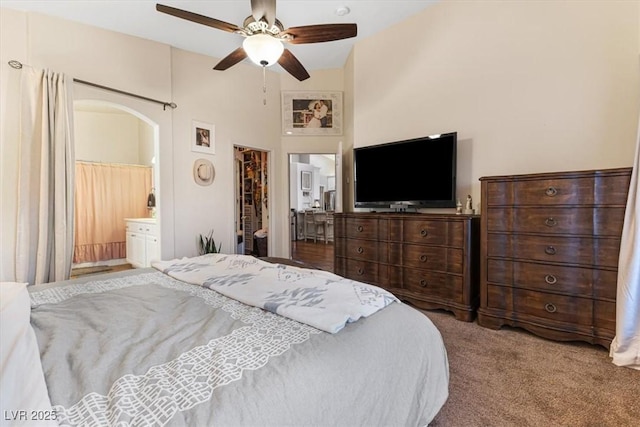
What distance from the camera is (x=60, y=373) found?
0.69m

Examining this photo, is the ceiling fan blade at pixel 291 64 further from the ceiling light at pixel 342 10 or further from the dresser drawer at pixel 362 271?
the dresser drawer at pixel 362 271

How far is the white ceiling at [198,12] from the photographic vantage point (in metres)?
2.87

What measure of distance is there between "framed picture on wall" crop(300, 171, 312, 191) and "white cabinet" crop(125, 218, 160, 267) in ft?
15.1

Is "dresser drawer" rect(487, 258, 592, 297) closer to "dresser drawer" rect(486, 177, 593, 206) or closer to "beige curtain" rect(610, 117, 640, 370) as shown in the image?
"beige curtain" rect(610, 117, 640, 370)

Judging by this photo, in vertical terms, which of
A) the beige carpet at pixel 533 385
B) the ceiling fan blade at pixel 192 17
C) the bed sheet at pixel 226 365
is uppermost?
the ceiling fan blade at pixel 192 17

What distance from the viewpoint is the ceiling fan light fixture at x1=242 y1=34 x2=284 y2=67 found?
2.04m

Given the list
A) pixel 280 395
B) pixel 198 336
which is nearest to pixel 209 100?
pixel 198 336

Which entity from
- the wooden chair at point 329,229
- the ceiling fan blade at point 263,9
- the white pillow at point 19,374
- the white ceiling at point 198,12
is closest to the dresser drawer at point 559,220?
the ceiling fan blade at point 263,9

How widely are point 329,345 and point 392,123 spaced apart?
10.4 ft

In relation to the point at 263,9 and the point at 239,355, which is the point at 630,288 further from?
the point at 263,9

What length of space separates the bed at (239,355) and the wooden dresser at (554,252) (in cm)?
156

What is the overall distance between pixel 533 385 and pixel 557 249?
1008mm

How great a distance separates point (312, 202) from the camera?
350 inches

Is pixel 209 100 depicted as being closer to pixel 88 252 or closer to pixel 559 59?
pixel 88 252
